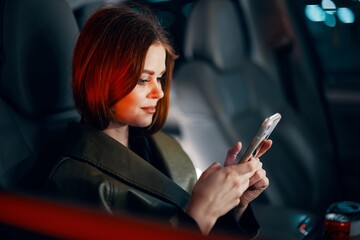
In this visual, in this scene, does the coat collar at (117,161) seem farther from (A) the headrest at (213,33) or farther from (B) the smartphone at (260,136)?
(A) the headrest at (213,33)

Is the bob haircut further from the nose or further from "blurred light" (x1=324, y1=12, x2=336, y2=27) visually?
"blurred light" (x1=324, y1=12, x2=336, y2=27)

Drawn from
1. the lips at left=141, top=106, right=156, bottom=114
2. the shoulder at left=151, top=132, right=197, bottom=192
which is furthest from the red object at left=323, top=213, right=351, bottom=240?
the lips at left=141, top=106, right=156, bottom=114

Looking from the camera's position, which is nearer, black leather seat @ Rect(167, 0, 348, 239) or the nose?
the nose

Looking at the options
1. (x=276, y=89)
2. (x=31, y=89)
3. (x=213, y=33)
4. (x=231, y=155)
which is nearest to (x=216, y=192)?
(x=231, y=155)

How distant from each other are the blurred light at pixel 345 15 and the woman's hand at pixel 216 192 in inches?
28.6

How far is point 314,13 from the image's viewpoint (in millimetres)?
1565

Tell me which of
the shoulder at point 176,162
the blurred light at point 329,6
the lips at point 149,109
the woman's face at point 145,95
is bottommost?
the shoulder at point 176,162

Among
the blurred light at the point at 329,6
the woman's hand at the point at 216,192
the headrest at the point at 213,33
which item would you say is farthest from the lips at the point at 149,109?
the blurred light at the point at 329,6

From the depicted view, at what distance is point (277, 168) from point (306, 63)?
0.93ft

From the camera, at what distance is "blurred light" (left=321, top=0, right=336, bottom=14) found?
59.4 inches

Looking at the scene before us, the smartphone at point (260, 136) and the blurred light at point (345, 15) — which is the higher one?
the smartphone at point (260, 136)

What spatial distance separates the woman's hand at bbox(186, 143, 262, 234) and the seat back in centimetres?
60

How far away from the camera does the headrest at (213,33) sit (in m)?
1.46

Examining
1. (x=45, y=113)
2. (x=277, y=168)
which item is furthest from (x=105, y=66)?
(x=277, y=168)
